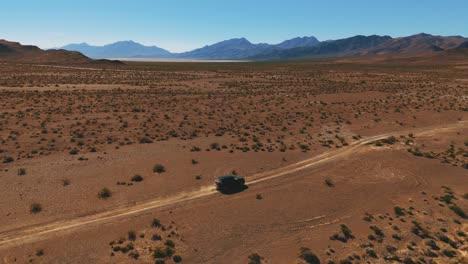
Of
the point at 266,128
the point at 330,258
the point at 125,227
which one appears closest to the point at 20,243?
the point at 125,227

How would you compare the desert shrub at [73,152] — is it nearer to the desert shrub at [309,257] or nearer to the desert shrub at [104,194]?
the desert shrub at [104,194]

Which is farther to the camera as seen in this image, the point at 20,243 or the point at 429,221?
the point at 429,221

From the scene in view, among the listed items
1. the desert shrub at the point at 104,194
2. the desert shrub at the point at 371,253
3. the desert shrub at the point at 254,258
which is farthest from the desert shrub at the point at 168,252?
the desert shrub at the point at 371,253

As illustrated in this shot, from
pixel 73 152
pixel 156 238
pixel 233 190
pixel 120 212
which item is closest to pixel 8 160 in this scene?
pixel 73 152

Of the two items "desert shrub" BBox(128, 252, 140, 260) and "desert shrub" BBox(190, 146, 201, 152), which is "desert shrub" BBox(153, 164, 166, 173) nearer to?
"desert shrub" BBox(190, 146, 201, 152)

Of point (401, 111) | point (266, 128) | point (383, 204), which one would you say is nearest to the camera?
point (383, 204)

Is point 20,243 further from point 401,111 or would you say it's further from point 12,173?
point 401,111

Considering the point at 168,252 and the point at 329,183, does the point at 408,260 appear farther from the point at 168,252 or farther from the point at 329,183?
the point at 168,252

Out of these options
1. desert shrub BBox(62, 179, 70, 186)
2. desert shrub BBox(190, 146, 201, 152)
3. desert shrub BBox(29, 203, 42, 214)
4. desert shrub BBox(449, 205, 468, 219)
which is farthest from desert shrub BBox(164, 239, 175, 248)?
desert shrub BBox(449, 205, 468, 219)

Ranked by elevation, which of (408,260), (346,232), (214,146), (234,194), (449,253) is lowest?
(449,253)
